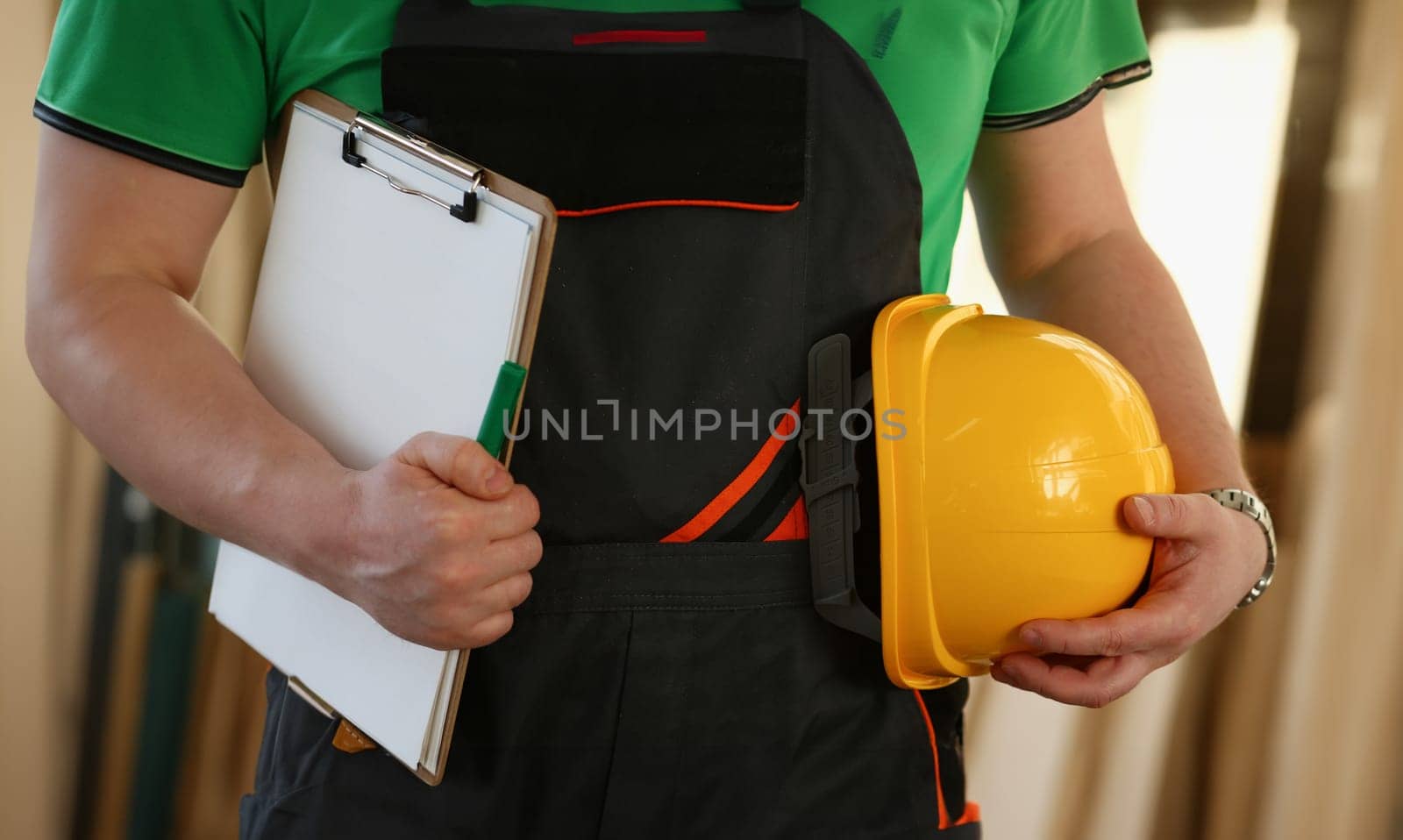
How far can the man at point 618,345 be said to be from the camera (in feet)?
2.27

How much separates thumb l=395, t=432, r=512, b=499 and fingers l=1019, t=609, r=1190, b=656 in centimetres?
37

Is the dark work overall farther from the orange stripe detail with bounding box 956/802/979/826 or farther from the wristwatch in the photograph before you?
the wristwatch

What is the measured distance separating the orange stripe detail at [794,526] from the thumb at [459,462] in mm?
217

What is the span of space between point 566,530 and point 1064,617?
350mm

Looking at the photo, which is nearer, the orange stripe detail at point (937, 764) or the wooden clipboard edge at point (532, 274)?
the wooden clipboard edge at point (532, 274)

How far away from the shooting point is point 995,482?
2.27 feet

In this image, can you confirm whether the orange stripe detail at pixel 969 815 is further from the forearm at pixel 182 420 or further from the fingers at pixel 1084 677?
the forearm at pixel 182 420

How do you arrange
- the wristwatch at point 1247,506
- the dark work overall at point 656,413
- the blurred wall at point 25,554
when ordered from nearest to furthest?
the dark work overall at point 656,413, the wristwatch at point 1247,506, the blurred wall at point 25,554

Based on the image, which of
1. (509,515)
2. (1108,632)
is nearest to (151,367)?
(509,515)

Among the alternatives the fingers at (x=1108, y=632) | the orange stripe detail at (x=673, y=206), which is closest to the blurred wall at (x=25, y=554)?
the orange stripe detail at (x=673, y=206)

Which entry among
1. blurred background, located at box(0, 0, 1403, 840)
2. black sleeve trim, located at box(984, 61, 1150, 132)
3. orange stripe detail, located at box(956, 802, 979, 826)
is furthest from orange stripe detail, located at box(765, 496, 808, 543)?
blurred background, located at box(0, 0, 1403, 840)

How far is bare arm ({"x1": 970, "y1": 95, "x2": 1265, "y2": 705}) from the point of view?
Answer: 75 cm

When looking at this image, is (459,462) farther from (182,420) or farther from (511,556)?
(182,420)

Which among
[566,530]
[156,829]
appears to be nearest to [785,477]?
[566,530]
